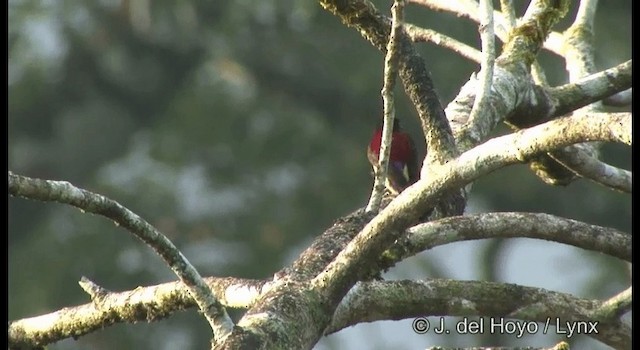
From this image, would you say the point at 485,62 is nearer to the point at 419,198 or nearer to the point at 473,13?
the point at 419,198

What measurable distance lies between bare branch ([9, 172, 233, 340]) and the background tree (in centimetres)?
991

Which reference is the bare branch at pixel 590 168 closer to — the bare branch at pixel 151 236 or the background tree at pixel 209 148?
the bare branch at pixel 151 236

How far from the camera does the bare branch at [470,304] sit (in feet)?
8.81

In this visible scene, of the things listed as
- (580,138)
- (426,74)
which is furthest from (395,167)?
(580,138)

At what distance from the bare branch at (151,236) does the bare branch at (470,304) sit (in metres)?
0.33

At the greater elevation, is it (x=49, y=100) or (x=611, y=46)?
(x=49, y=100)

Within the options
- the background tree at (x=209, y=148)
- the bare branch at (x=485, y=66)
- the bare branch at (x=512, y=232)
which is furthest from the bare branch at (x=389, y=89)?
the background tree at (x=209, y=148)

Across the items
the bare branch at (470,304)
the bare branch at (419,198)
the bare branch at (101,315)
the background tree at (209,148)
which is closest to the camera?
the bare branch at (419,198)

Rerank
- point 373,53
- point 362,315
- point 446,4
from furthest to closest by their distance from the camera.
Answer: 1. point 373,53
2. point 446,4
3. point 362,315

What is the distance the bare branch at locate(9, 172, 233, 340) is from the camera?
232 cm

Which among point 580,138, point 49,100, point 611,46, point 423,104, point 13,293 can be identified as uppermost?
point 49,100

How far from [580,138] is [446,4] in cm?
187

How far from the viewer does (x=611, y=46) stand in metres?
12.5

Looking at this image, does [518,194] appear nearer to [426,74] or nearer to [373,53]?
[373,53]
